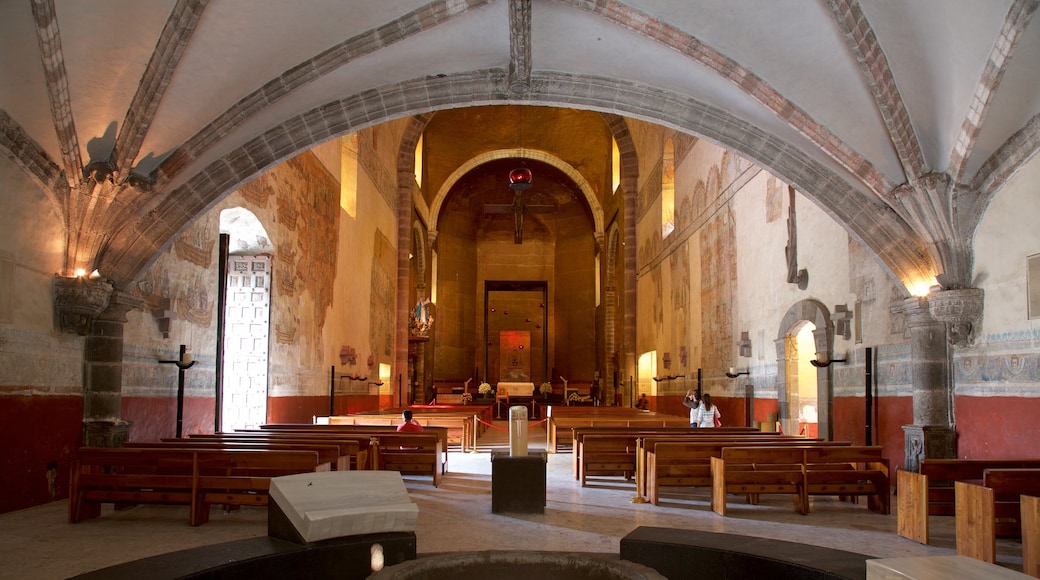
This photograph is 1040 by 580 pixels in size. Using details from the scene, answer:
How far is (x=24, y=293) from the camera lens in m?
7.27

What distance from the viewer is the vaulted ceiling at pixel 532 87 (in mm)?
7297

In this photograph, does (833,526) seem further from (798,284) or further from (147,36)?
(147,36)

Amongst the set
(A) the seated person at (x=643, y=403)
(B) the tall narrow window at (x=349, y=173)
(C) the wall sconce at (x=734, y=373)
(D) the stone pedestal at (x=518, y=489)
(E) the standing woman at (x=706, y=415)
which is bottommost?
(A) the seated person at (x=643, y=403)

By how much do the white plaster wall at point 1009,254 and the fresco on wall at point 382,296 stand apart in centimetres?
1461

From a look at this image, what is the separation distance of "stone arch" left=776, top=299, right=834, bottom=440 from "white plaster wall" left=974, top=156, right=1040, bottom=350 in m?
3.00

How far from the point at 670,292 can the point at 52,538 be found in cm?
1581

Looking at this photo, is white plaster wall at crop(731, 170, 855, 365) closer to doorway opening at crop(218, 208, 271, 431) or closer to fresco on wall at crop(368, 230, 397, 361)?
doorway opening at crop(218, 208, 271, 431)

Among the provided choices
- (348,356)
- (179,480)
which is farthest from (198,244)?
(348,356)

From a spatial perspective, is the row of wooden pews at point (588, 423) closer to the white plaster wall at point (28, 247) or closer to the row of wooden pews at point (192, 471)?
the row of wooden pews at point (192, 471)

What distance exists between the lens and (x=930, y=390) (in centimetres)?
827

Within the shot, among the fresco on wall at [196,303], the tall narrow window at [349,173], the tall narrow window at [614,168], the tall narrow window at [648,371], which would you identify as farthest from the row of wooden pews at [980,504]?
the tall narrow window at [614,168]

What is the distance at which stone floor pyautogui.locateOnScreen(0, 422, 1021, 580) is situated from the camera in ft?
18.2

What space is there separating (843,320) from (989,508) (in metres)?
5.41

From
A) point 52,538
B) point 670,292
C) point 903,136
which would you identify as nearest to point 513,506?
point 52,538
